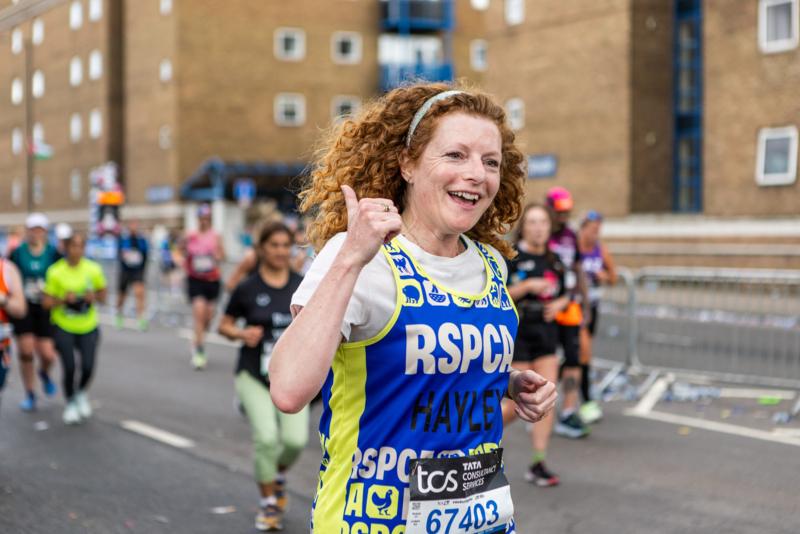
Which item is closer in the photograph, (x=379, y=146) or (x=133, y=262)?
(x=379, y=146)

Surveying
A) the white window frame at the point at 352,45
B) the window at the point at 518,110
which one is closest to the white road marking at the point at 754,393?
the window at the point at 518,110

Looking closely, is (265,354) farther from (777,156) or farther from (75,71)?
(75,71)

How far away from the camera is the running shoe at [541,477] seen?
690cm

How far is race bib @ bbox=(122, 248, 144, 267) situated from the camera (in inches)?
761

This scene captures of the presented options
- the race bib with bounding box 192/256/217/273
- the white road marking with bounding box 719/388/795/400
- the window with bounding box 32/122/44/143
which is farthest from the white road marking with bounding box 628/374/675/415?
the window with bounding box 32/122/44/143

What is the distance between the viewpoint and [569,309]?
842cm

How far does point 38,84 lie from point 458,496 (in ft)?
217

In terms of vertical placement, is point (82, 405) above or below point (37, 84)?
below

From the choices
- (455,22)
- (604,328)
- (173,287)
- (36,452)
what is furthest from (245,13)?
(36,452)

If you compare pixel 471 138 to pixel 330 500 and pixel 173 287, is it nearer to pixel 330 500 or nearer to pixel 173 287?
pixel 330 500

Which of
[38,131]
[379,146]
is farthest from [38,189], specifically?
[379,146]

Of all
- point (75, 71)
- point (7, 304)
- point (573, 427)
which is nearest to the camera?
point (7, 304)

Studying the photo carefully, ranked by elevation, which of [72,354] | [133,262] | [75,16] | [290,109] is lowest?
[72,354]

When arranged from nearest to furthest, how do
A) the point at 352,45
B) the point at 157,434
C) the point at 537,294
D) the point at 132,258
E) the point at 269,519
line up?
1. the point at 269,519
2. the point at 537,294
3. the point at 157,434
4. the point at 132,258
5. the point at 352,45
